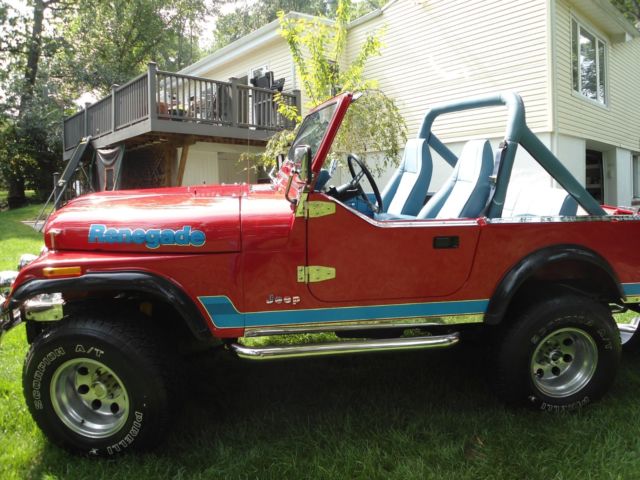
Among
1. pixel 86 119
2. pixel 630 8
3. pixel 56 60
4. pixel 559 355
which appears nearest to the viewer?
pixel 559 355

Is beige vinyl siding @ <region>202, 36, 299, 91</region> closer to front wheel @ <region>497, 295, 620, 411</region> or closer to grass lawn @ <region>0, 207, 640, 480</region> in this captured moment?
grass lawn @ <region>0, 207, 640, 480</region>

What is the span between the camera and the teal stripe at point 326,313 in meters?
2.47

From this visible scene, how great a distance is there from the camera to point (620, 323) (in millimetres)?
4531

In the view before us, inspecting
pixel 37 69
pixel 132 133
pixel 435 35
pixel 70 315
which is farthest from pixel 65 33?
pixel 70 315

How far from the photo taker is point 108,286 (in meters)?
2.35

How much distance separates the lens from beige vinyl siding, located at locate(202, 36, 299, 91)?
45.9ft

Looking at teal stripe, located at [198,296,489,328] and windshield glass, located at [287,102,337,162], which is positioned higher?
windshield glass, located at [287,102,337,162]

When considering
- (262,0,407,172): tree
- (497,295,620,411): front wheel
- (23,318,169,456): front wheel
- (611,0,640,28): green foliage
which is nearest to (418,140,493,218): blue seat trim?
(497,295,620,411): front wheel

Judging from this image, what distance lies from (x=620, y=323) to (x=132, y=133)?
10.4 meters

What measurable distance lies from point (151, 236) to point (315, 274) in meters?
0.84

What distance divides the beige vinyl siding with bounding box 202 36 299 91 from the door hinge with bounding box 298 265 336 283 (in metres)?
11.9

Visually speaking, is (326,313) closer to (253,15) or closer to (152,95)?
(152,95)

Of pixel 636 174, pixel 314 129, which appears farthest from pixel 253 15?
pixel 314 129

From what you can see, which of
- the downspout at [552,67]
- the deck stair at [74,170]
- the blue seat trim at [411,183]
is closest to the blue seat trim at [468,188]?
the blue seat trim at [411,183]
